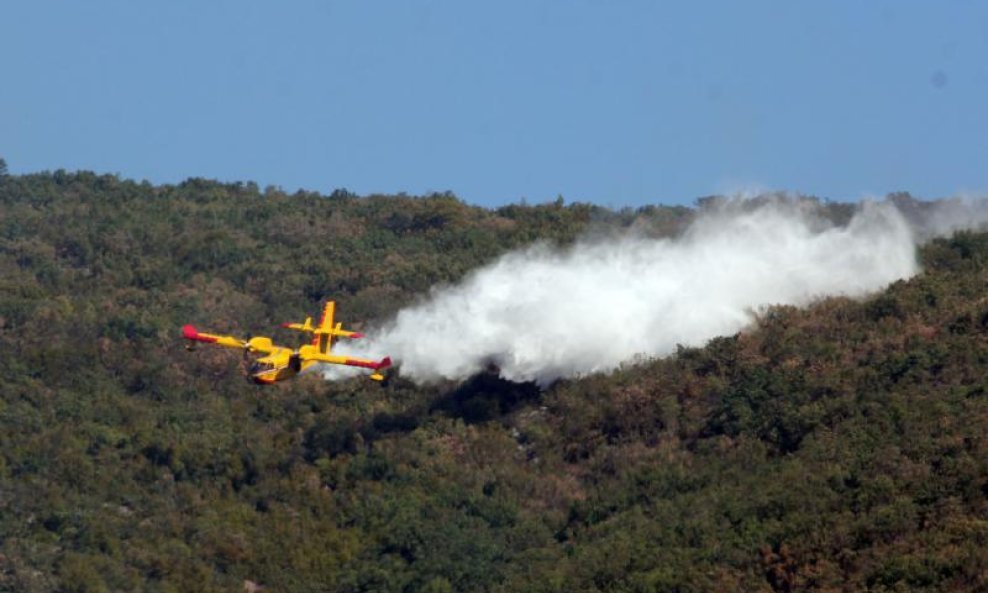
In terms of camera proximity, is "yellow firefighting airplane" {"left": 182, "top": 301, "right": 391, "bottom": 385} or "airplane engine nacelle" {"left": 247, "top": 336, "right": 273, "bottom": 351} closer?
"yellow firefighting airplane" {"left": 182, "top": 301, "right": 391, "bottom": 385}

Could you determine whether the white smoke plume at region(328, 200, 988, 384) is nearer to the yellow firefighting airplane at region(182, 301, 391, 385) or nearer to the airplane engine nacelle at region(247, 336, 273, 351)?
the yellow firefighting airplane at region(182, 301, 391, 385)

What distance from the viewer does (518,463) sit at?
8075 cm

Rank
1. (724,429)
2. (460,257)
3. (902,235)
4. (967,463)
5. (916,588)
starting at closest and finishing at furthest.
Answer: (916,588), (967,463), (724,429), (902,235), (460,257)

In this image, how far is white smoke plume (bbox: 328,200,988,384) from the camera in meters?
84.3

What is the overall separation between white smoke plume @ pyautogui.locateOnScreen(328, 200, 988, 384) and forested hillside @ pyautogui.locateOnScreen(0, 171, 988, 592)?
1.45 metres

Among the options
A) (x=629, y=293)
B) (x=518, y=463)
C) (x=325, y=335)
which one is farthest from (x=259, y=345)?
(x=629, y=293)

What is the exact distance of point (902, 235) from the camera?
91812 millimetres

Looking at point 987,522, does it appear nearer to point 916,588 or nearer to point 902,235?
point 916,588

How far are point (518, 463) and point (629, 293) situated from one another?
31.9ft

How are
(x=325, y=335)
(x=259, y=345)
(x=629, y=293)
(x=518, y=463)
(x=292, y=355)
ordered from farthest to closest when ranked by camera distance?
(x=629, y=293), (x=518, y=463), (x=325, y=335), (x=259, y=345), (x=292, y=355)

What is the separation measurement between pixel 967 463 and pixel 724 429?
519 inches

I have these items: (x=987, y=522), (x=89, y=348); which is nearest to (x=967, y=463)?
(x=987, y=522)

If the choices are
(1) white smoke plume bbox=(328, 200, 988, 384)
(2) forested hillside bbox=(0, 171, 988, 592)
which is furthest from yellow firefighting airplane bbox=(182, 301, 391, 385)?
(1) white smoke plume bbox=(328, 200, 988, 384)

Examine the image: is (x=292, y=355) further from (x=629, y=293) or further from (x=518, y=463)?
(x=629, y=293)
